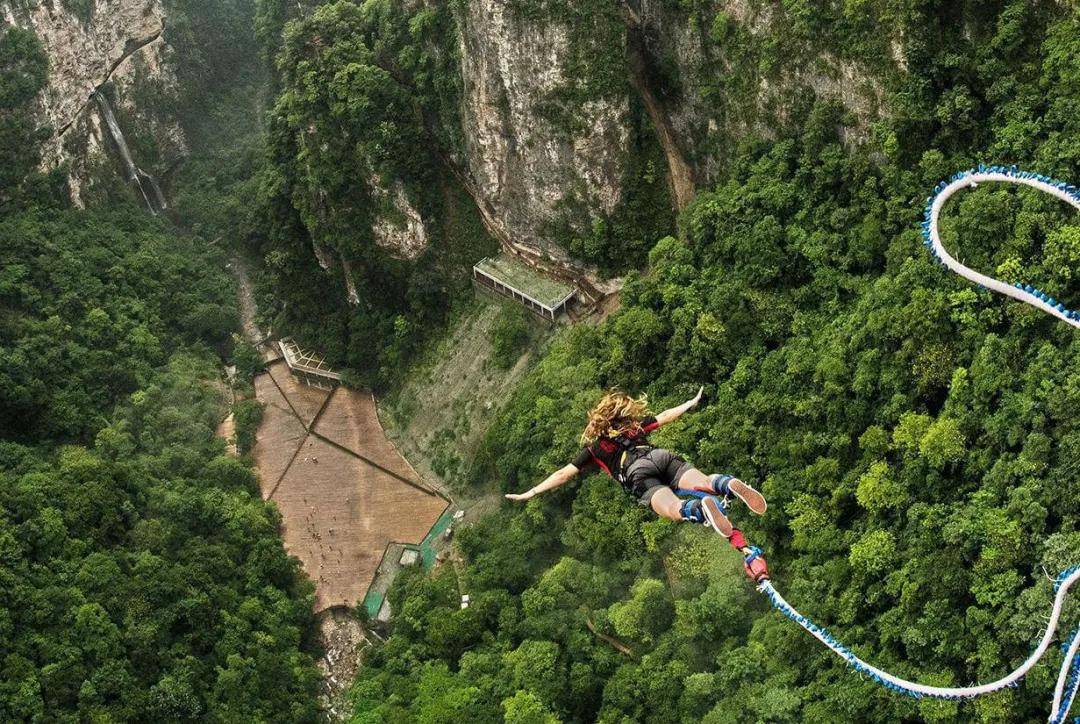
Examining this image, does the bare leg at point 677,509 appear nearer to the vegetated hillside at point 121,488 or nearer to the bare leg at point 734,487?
the bare leg at point 734,487

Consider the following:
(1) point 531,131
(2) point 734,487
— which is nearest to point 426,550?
(1) point 531,131

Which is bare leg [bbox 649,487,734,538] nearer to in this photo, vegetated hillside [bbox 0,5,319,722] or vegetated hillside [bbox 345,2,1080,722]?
vegetated hillside [bbox 345,2,1080,722]

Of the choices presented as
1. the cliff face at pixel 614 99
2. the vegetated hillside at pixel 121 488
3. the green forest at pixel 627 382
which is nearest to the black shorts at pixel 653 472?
the green forest at pixel 627 382

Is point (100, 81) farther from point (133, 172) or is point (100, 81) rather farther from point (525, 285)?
point (525, 285)

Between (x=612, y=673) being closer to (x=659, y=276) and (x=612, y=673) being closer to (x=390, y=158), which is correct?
(x=659, y=276)

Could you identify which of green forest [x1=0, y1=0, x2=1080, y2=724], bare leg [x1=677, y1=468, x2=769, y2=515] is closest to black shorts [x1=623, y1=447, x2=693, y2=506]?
bare leg [x1=677, y1=468, x2=769, y2=515]

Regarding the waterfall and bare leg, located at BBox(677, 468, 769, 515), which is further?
the waterfall
